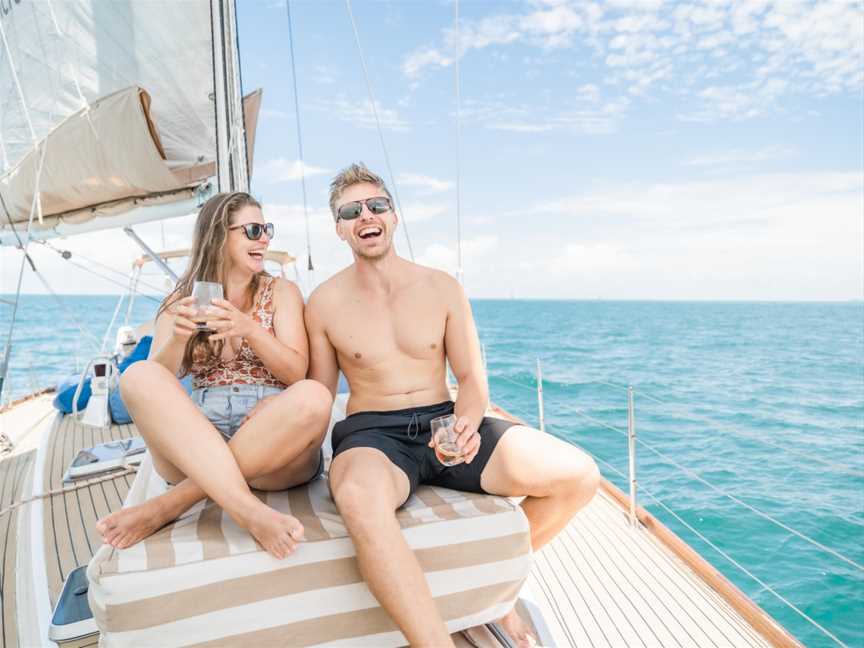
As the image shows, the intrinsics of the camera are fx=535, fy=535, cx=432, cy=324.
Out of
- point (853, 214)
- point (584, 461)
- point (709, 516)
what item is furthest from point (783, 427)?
point (853, 214)

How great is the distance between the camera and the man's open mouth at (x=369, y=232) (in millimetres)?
2221

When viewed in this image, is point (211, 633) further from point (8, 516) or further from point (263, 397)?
point (8, 516)

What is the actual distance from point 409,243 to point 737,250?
7091cm

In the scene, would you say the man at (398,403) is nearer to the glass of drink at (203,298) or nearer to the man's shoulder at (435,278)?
the man's shoulder at (435,278)

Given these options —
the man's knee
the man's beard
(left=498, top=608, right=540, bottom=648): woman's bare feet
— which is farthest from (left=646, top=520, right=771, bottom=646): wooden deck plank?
the man's beard

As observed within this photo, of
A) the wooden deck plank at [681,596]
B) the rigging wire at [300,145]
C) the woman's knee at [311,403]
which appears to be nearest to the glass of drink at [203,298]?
the woman's knee at [311,403]

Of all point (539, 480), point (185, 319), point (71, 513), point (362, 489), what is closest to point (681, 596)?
point (539, 480)

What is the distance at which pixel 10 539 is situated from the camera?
2.73 m

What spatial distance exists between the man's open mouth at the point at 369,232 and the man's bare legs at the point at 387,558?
1022mm

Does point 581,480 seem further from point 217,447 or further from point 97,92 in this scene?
point 97,92

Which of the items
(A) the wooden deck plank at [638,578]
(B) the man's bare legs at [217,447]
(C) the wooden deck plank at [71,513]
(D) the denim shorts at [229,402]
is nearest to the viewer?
(B) the man's bare legs at [217,447]

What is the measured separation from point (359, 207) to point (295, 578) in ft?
4.49

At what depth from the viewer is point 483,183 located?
76.1 ft

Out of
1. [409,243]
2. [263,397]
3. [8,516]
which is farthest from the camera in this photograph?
[409,243]
